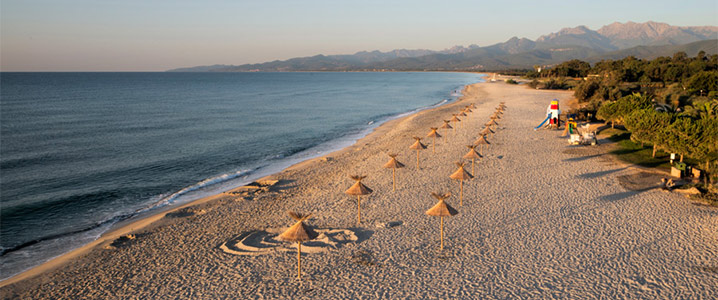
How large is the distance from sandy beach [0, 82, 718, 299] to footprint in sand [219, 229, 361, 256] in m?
0.07

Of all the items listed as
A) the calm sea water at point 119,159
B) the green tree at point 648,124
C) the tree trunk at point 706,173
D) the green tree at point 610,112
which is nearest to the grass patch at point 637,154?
the green tree at point 648,124

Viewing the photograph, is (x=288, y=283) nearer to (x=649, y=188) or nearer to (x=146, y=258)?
(x=146, y=258)

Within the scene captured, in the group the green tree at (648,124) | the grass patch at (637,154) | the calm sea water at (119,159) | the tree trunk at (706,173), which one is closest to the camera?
the calm sea water at (119,159)

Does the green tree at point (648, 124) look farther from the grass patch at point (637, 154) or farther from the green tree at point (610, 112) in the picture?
the green tree at point (610, 112)

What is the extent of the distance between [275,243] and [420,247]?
5024 mm

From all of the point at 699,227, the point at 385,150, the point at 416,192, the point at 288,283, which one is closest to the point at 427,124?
the point at 385,150

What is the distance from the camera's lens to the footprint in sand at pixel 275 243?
13102 millimetres

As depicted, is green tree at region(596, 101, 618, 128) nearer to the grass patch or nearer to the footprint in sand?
the grass patch

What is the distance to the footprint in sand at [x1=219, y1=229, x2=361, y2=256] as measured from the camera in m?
13.1

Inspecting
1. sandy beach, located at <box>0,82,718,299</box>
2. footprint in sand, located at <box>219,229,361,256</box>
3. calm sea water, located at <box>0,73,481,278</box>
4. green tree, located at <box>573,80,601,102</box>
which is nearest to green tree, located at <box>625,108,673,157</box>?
sandy beach, located at <box>0,82,718,299</box>

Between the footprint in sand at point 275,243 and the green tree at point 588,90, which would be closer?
the footprint in sand at point 275,243

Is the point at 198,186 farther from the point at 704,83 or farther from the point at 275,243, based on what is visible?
the point at 704,83

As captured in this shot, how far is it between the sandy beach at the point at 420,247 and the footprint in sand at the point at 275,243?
67 millimetres

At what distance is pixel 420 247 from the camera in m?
13.1
